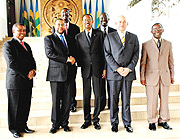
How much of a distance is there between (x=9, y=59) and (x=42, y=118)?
4.05 feet

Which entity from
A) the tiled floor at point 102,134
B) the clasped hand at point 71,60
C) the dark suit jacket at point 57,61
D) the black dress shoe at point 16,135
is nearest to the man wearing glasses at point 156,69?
the tiled floor at point 102,134

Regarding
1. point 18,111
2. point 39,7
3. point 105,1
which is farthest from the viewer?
point 105,1

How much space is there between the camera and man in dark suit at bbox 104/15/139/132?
262 centimetres

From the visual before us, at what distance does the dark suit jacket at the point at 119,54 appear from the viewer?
2.62 metres

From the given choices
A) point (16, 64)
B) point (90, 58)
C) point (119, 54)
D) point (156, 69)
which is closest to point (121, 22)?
point (119, 54)

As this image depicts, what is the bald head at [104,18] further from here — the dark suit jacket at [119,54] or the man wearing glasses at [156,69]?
the man wearing glasses at [156,69]

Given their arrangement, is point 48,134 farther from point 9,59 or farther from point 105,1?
point 105,1

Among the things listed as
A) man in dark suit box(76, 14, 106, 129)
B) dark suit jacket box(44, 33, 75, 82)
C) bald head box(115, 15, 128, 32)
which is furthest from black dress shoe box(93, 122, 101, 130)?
bald head box(115, 15, 128, 32)

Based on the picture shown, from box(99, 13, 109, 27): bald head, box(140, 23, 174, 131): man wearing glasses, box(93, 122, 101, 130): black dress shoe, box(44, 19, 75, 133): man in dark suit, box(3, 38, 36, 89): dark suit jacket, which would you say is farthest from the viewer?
box(99, 13, 109, 27): bald head

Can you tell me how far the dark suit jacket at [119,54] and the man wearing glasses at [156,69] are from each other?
208mm

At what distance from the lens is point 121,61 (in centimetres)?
263

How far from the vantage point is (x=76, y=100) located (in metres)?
3.47

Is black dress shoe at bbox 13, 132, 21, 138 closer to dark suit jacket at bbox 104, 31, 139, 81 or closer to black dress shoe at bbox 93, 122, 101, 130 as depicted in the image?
black dress shoe at bbox 93, 122, 101, 130

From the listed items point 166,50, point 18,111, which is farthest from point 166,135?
point 18,111
